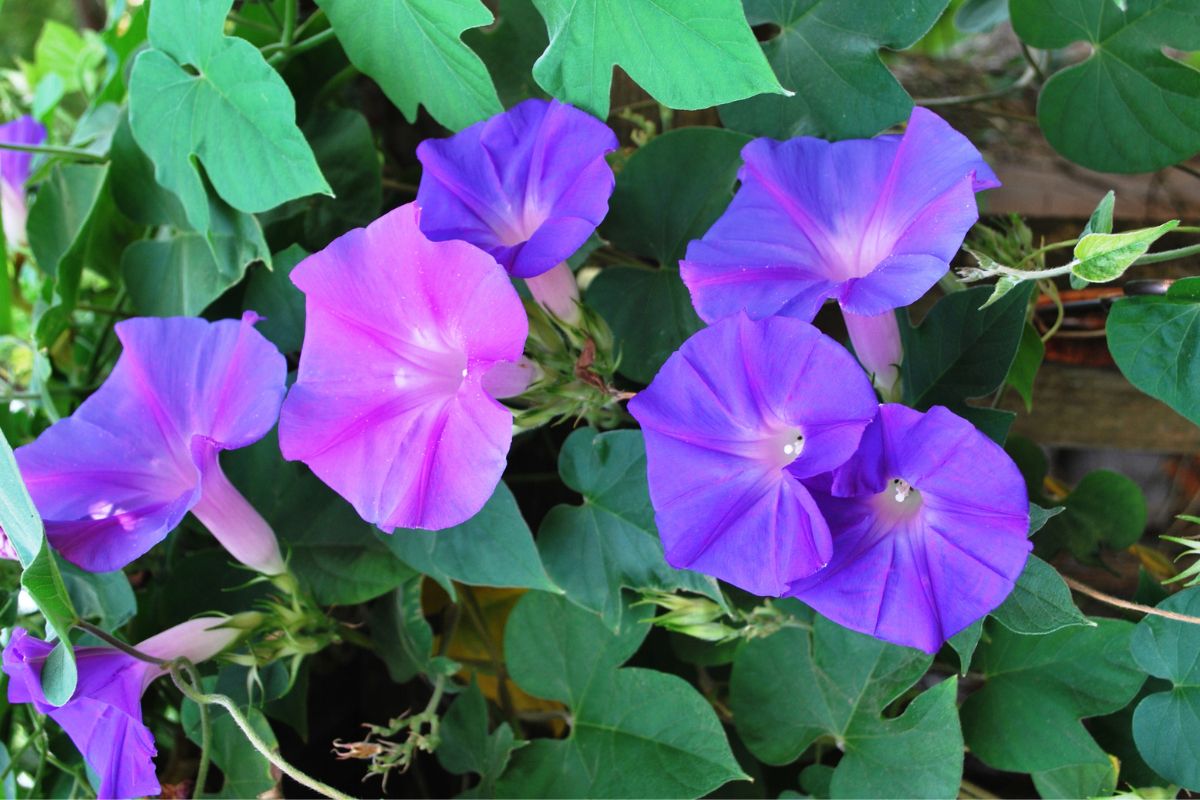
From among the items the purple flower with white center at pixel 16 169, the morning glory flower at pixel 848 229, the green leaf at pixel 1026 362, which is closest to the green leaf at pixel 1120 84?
the green leaf at pixel 1026 362

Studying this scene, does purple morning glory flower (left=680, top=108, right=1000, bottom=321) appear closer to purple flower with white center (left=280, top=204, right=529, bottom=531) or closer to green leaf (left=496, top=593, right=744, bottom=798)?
purple flower with white center (left=280, top=204, right=529, bottom=531)

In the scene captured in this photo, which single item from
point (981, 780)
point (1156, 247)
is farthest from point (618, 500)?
point (1156, 247)

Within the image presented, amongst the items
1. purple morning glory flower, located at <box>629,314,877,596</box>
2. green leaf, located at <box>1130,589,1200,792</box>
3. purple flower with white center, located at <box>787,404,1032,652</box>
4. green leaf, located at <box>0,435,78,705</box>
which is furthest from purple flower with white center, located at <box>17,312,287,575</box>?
green leaf, located at <box>1130,589,1200,792</box>

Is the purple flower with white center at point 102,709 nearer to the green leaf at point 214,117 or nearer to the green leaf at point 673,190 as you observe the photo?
the green leaf at point 214,117

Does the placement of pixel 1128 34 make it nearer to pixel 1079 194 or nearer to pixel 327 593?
pixel 1079 194

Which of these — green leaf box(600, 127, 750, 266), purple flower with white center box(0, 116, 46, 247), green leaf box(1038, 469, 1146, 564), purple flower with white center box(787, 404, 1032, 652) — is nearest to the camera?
purple flower with white center box(787, 404, 1032, 652)

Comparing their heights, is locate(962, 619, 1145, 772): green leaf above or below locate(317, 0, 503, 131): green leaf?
below
